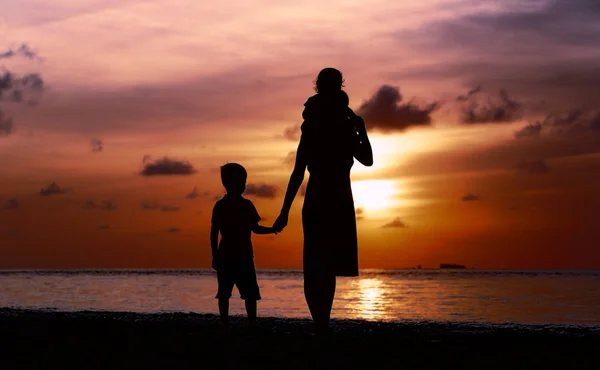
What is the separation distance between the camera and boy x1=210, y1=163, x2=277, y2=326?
10.4 meters

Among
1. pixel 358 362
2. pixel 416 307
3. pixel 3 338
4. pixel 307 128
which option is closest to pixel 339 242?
pixel 307 128

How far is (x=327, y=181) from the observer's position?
8078 mm

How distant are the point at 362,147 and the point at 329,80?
778 mm

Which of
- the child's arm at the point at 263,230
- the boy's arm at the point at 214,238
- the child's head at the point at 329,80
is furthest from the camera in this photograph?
the boy's arm at the point at 214,238

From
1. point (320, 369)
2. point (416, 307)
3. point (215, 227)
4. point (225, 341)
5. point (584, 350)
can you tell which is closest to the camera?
point (320, 369)

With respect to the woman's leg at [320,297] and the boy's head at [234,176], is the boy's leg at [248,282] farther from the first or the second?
the woman's leg at [320,297]

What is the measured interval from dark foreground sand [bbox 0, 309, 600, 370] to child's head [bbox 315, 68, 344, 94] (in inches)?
102

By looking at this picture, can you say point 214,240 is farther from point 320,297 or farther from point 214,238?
point 320,297

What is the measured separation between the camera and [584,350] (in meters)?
7.37

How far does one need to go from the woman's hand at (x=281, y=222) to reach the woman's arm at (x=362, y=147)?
3.21ft

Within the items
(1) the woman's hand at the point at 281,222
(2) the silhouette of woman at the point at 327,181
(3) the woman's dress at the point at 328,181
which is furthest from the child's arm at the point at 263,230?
(3) the woman's dress at the point at 328,181

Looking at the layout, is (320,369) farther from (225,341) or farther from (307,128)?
(307,128)

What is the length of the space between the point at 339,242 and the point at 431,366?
2103 mm

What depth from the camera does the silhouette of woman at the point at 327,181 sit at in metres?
8.05
